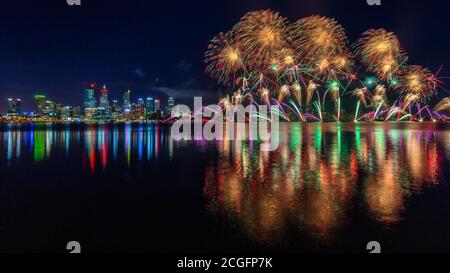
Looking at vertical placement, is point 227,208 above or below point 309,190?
below

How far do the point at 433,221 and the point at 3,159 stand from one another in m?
16.3

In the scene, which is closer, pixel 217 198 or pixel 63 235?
Result: pixel 63 235

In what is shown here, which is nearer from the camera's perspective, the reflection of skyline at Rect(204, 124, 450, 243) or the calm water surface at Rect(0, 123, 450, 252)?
the calm water surface at Rect(0, 123, 450, 252)

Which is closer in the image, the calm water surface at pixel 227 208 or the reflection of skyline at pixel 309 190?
the calm water surface at pixel 227 208

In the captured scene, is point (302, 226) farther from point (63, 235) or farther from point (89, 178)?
point (89, 178)

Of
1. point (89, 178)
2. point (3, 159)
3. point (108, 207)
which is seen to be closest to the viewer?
point (108, 207)

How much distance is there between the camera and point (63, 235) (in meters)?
5.81

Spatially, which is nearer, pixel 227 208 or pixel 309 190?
pixel 227 208
